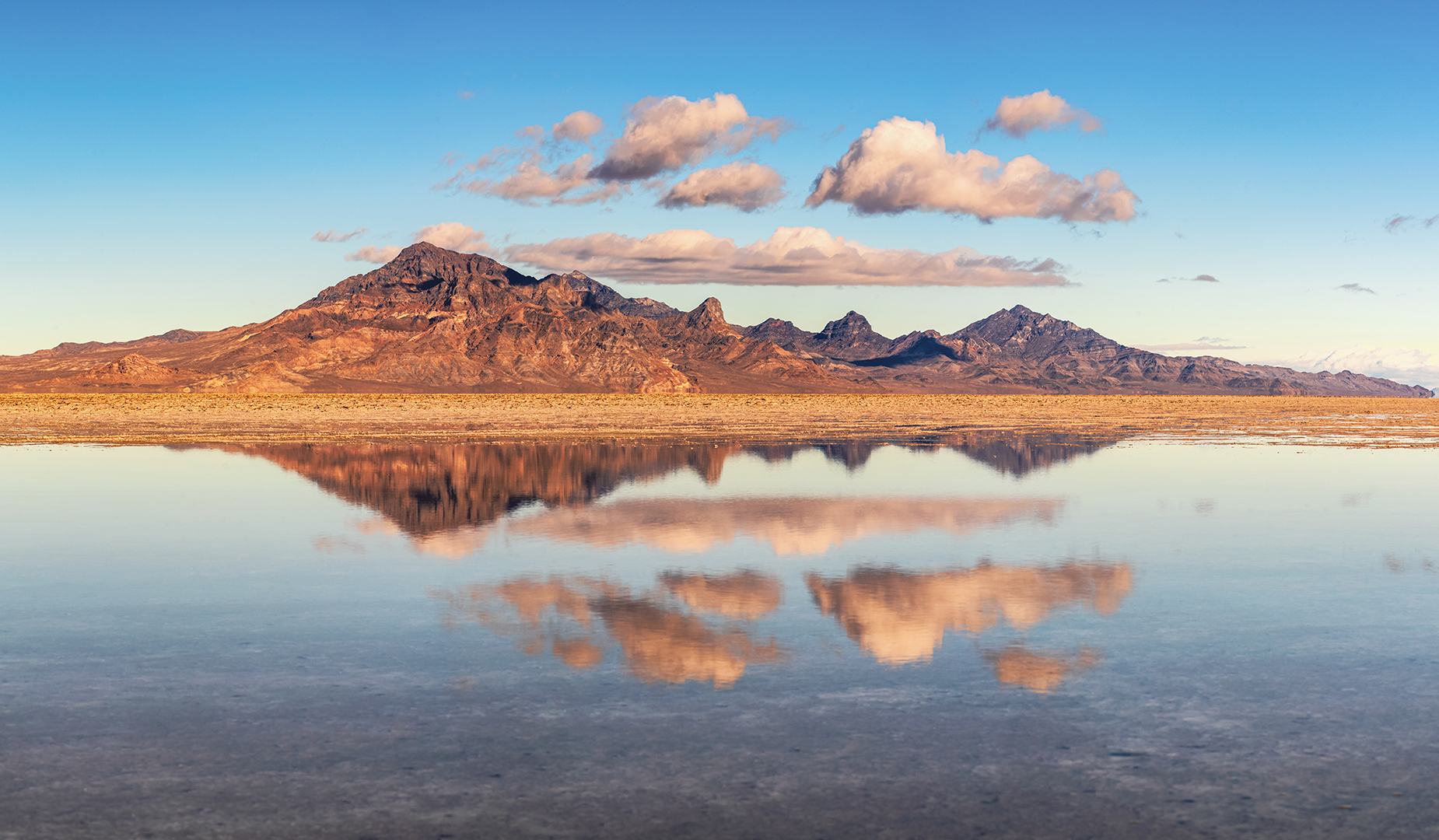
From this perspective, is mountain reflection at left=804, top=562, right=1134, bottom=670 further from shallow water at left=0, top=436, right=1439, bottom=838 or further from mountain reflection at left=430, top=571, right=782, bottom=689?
mountain reflection at left=430, top=571, right=782, bottom=689

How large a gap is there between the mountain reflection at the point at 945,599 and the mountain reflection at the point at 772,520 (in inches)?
118

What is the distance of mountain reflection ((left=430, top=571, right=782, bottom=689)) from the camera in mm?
10586

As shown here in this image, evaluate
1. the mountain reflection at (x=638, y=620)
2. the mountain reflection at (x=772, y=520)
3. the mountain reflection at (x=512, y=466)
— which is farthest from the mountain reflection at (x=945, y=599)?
the mountain reflection at (x=512, y=466)

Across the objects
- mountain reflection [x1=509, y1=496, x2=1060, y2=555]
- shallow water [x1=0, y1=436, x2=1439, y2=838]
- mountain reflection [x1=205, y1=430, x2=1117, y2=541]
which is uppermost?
mountain reflection [x1=205, y1=430, x2=1117, y2=541]

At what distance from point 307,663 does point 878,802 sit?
5982mm

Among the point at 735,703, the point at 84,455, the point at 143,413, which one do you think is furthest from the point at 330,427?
the point at 735,703

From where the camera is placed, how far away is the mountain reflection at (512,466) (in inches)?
945

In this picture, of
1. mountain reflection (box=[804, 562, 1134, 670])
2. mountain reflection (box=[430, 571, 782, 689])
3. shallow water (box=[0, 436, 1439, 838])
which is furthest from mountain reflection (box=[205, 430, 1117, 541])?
mountain reflection (box=[430, 571, 782, 689])

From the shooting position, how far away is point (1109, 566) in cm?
1620

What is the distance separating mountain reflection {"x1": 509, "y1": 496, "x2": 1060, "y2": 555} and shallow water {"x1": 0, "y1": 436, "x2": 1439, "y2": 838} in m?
0.16

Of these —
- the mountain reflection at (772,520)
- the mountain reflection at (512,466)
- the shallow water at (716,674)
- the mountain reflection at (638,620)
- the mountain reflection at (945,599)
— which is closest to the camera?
the shallow water at (716,674)

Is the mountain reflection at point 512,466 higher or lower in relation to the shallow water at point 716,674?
higher

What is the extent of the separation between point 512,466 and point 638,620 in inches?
896

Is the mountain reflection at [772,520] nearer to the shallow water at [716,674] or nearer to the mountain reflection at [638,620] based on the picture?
the shallow water at [716,674]
